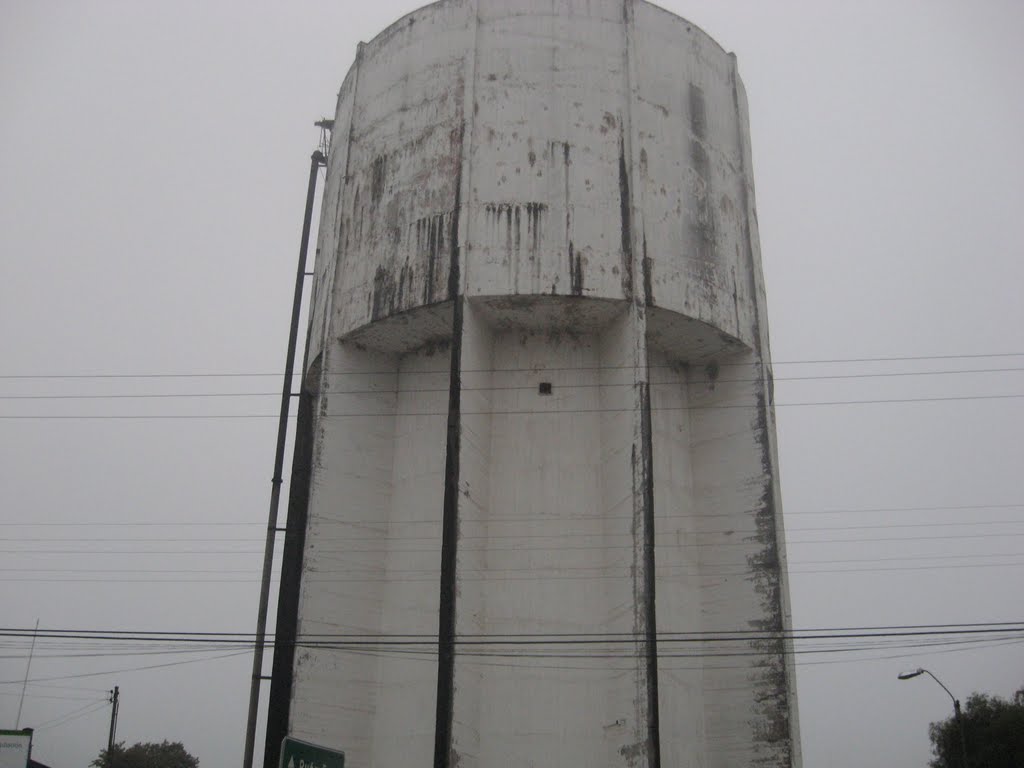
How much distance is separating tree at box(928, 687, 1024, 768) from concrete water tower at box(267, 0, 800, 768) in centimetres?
2302

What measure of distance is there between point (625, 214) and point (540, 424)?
4129 millimetres

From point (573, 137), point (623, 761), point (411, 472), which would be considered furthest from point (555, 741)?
point (573, 137)

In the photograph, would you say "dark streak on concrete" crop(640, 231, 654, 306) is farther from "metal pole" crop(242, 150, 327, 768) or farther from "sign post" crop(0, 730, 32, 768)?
"sign post" crop(0, 730, 32, 768)

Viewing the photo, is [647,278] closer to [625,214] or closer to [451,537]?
[625,214]

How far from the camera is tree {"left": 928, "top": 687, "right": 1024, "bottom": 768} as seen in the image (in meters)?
35.4

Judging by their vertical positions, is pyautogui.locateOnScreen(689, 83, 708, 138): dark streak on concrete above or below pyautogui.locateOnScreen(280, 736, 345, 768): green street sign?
above

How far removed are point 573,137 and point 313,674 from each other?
10764 millimetres

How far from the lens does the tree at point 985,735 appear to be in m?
35.4

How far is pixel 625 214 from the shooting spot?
18.4 m

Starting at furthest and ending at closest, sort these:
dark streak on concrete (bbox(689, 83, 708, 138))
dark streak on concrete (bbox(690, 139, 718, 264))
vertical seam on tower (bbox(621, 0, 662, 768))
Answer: dark streak on concrete (bbox(689, 83, 708, 138)), dark streak on concrete (bbox(690, 139, 718, 264)), vertical seam on tower (bbox(621, 0, 662, 768))

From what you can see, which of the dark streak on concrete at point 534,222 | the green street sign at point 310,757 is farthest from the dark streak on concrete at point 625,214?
the green street sign at point 310,757

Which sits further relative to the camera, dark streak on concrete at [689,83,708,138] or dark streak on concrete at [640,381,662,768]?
dark streak on concrete at [689,83,708,138]

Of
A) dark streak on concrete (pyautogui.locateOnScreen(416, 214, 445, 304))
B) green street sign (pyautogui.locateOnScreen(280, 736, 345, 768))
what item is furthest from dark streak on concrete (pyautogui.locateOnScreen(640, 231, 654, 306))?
green street sign (pyautogui.locateOnScreen(280, 736, 345, 768))

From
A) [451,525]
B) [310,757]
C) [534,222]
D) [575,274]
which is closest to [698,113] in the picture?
[534,222]
